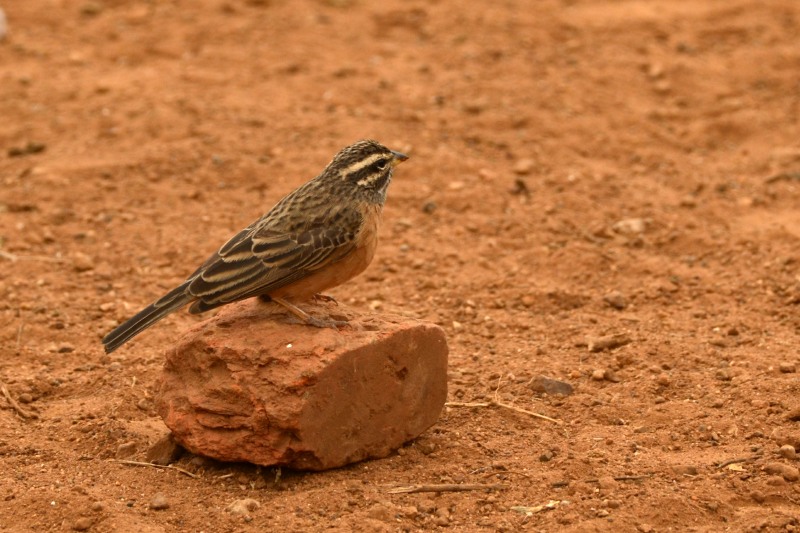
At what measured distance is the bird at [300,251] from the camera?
712 centimetres

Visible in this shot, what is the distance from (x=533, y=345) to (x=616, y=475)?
2.08 m

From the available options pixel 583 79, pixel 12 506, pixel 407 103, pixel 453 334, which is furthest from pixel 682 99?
pixel 12 506

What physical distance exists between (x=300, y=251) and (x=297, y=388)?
1.03 m

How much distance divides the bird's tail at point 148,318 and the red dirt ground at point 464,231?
0.67 m

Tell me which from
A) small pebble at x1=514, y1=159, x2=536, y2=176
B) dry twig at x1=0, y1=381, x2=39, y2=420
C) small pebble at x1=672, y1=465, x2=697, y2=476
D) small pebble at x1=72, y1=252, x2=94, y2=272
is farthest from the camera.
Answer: small pebble at x1=514, y1=159, x2=536, y2=176

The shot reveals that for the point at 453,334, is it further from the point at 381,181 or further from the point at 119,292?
the point at 119,292

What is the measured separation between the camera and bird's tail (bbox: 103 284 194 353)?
715 centimetres

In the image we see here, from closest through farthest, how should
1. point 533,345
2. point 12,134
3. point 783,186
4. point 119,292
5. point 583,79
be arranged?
point 533,345, point 119,292, point 783,186, point 12,134, point 583,79

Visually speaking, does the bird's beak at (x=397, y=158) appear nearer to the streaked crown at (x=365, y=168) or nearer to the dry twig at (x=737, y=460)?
the streaked crown at (x=365, y=168)

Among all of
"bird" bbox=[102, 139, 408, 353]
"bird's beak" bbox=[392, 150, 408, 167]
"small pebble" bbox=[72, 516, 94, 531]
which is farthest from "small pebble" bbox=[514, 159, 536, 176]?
"small pebble" bbox=[72, 516, 94, 531]

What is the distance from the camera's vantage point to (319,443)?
6.68 meters

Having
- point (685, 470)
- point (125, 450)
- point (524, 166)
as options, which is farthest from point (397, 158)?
point (524, 166)

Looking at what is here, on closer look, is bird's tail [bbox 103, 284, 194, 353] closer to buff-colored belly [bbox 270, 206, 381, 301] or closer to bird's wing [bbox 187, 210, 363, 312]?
bird's wing [bbox 187, 210, 363, 312]

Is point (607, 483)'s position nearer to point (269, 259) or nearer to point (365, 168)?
point (269, 259)
